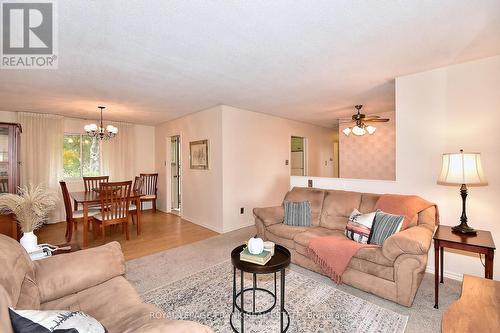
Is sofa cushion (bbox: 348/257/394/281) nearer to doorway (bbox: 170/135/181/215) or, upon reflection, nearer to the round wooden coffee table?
the round wooden coffee table

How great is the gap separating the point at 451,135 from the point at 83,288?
375 centimetres

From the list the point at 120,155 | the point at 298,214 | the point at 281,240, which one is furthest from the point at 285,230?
the point at 120,155

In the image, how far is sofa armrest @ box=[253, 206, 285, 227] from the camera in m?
3.33

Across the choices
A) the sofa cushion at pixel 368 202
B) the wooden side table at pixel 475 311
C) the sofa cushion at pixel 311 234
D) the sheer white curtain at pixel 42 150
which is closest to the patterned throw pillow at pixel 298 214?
the sofa cushion at pixel 311 234

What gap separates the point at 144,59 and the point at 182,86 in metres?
0.87

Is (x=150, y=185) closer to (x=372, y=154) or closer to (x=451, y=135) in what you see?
(x=372, y=154)

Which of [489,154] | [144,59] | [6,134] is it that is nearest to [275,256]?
[144,59]

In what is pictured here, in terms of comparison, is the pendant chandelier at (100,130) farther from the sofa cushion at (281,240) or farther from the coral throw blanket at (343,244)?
the coral throw blanket at (343,244)

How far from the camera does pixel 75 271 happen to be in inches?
61.4

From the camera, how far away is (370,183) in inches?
128

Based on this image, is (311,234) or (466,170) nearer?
(466,170)

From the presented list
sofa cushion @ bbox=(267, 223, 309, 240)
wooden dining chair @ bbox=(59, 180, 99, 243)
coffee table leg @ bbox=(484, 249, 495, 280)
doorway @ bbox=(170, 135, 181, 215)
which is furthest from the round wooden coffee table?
doorway @ bbox=(170, 135, 181, 215)

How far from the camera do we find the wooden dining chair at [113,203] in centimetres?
371

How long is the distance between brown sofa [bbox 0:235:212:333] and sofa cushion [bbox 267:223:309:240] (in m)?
1.91
